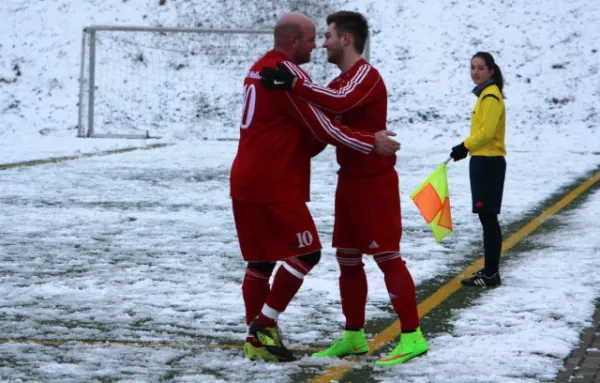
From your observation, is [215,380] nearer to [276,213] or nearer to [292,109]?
[276,213]

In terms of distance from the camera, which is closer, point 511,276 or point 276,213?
→ point 276,213

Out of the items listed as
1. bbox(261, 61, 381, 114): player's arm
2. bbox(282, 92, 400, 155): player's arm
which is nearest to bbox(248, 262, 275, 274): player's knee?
→ bbox(282, 92, 400, 155): player's arm

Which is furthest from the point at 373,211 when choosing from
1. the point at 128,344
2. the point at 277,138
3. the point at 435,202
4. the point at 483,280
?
the point at 483,280

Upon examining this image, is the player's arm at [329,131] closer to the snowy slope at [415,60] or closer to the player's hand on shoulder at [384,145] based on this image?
the player's hand on shoulder at [384,145]

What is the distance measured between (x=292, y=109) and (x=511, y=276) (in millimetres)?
3260

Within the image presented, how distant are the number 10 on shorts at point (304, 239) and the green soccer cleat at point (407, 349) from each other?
0.70 metres

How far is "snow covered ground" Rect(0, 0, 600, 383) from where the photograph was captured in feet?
19.3

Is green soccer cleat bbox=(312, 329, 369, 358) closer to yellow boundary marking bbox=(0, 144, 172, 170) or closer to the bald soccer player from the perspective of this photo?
the bald soccer player

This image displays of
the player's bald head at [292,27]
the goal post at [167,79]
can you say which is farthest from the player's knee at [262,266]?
the goal post at [167,79]

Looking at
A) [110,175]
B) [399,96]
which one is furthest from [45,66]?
[110,175]

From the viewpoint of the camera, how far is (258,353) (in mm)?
5703

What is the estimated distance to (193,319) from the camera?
22.1ft

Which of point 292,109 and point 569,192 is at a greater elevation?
point 292,109

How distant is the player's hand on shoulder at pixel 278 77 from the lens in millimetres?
5422
